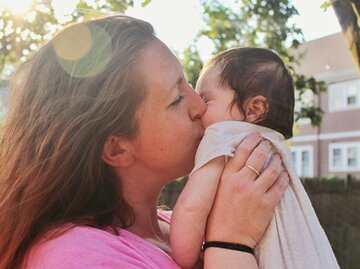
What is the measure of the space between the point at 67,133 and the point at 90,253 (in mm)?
366

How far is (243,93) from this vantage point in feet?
6.62

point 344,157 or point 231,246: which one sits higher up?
point 231,246

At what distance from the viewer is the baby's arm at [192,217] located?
1.75m

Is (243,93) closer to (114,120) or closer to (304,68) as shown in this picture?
(114,120)

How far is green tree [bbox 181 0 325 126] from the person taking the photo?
9.50m

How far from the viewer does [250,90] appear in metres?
2.02

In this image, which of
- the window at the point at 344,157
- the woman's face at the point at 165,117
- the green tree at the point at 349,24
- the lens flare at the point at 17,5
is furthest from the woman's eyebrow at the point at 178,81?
the window at the point at 344,157

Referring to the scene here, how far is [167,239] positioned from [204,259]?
0.34m

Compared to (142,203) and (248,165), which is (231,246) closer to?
(248,165)

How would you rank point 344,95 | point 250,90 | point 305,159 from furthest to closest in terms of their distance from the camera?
point 305,159
point 344,95
point 250,90

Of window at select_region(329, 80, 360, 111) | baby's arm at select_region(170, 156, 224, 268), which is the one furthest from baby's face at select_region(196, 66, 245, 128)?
window at select_region(329, 80, 360, 111)

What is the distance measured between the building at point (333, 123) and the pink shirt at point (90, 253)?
997 inches

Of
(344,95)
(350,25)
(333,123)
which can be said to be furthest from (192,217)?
(333,123)

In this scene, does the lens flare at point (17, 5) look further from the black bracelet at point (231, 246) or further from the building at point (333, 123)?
the building at point (333, 123)
